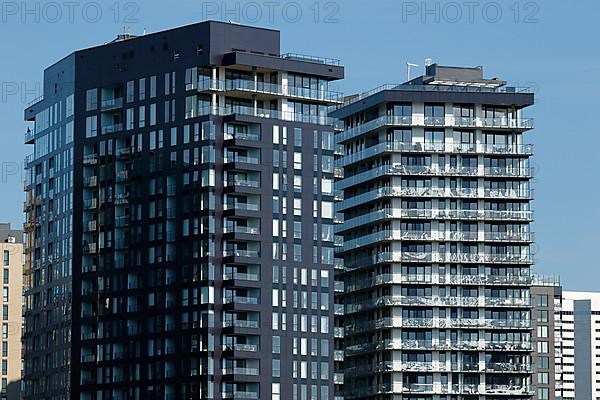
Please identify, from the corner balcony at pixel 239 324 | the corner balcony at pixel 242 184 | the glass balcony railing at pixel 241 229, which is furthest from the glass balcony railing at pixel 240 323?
the corner balcony at pixel 242 184

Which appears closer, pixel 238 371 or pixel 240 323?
pixel 238 371

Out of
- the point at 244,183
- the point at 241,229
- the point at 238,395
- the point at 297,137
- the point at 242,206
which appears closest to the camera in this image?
the point at 238,395

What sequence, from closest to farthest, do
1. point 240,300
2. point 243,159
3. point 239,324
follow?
point 239,324
point 240,300
point 243,159

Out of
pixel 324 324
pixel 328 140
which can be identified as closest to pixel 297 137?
pixel 328 140

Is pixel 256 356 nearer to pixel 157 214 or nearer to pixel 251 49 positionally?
pixel 157 214

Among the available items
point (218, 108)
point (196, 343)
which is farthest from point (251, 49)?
point (196, 343)

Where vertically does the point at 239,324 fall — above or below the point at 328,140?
below

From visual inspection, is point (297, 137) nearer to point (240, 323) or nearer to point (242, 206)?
point (242, 206)

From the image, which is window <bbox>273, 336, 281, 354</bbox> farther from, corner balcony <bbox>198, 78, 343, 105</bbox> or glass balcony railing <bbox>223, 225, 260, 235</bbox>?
corner balcony <bbox>198, 78, 343, 105</bbox>

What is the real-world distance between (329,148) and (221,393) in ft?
96.6

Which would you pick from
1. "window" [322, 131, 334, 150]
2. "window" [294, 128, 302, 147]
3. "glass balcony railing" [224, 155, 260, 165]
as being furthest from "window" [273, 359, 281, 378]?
"window" [322, 131, 334, 150]

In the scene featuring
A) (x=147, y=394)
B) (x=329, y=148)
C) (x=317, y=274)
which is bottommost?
(x=147, y=394)

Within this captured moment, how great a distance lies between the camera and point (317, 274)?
194 meters

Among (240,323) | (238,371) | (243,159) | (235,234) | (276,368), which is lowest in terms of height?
(238,371)
